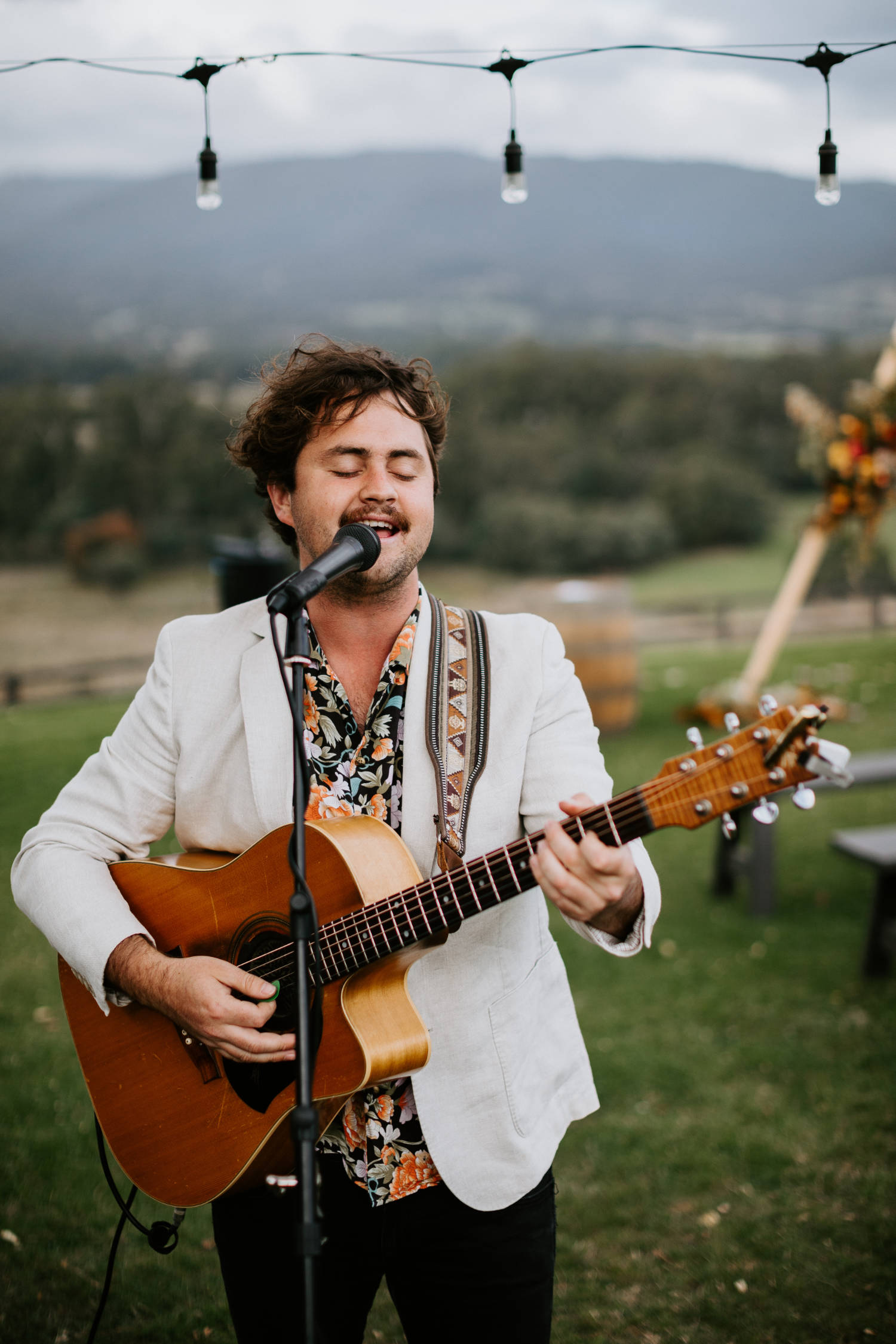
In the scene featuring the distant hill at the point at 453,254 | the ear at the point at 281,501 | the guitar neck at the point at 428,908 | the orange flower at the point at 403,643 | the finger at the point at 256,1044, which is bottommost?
the finger at the point at 256,1044

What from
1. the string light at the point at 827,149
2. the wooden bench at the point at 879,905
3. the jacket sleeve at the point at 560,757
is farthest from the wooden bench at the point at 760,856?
the jacket sleeve at the point at 560,757

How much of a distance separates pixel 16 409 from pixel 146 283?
5515mm

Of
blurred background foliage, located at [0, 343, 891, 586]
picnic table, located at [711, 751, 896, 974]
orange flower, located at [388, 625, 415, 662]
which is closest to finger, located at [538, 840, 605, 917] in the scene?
orange flower, located at [388, 625, 415, 662]

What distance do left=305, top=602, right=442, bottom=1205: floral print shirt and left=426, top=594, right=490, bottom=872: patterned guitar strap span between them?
75mm

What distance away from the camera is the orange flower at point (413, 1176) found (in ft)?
5.87

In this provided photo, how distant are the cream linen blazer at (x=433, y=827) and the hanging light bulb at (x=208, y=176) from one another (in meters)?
1.28

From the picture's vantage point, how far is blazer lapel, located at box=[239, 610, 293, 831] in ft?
6.33

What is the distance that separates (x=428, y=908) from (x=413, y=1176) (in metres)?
0.51

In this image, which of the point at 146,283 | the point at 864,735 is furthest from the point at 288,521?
the point at 146,283

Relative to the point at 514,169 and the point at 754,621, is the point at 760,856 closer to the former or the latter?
the point at 514,169

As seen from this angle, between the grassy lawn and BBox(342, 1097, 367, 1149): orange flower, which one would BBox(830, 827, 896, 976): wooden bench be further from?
BBox(342, 1097, 367, 1149): orange flower

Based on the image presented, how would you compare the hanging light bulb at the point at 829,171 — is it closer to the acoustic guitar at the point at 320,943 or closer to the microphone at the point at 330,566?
the microphone at the point at 330,566

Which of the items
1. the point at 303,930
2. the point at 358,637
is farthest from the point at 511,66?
the point at 303,930

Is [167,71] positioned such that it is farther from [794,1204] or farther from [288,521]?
[794,1204]
